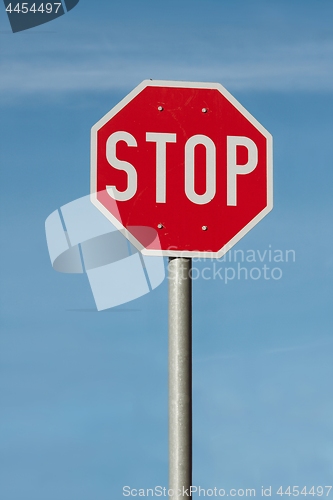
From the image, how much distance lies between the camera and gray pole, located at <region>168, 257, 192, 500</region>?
2.30m

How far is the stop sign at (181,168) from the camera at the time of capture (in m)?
2.48

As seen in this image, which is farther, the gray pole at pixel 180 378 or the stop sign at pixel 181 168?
the stop sign at pixel 181 168

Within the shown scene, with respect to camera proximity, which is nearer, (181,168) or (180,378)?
(180,378)

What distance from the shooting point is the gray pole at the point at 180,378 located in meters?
2.30

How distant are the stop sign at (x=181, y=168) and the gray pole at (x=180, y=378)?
5.4 inches

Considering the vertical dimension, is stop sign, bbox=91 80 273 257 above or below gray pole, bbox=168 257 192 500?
above

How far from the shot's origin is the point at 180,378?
7.68 ft

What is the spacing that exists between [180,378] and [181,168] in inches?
31.3

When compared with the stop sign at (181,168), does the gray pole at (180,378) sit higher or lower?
lower

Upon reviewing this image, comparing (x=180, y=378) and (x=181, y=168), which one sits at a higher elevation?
(x=181, y=168)

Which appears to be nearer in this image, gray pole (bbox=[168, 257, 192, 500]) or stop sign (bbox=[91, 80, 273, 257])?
gray pole (bbox=[168, 257, 192, 500])

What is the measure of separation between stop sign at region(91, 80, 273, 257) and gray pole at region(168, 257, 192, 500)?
0.45 feet

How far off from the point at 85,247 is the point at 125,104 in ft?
3.02

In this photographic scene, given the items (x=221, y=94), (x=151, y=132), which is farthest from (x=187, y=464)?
(x=221, y=94)
